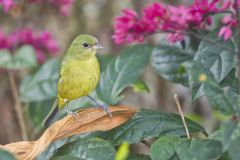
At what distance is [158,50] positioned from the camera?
306cm

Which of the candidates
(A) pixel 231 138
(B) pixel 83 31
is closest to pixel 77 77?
(A) pixel 231 138

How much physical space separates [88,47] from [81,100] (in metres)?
0.34

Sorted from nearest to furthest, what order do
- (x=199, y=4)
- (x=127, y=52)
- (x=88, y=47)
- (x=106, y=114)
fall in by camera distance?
(x=106, y=114) < (x=199, y=4) < (x=127, y=52) < (x=88, y=47)

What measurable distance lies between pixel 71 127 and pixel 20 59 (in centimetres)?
159

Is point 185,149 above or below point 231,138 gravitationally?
A: below

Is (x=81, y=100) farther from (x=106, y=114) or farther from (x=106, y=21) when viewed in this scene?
(x=106, y=21)

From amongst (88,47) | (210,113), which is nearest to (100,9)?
(210,113)

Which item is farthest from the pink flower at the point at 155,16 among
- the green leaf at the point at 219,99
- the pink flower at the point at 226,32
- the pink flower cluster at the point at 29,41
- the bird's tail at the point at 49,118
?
the pink flower cluster at the point at 29,41

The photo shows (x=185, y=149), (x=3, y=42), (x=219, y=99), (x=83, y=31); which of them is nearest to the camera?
(x=219, y=99)

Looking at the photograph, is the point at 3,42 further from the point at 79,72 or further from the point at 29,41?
the point at 79,72

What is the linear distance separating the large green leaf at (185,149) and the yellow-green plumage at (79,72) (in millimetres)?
887

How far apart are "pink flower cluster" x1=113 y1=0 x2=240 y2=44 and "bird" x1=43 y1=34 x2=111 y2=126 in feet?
0.82

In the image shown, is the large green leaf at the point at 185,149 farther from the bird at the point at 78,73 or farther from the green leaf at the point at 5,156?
the bird at the point at 78,73

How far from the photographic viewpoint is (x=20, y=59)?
12.6 feet
